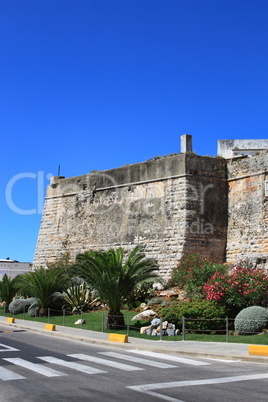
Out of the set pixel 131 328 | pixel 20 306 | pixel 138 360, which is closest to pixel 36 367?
pixel 138 360

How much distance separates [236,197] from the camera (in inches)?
1075

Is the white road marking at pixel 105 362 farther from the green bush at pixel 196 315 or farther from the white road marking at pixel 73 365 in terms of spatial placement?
the green bush at pixel 196 315

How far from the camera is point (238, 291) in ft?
64.7

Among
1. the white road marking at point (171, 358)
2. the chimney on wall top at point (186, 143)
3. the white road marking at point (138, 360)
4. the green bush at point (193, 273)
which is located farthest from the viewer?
the chimney on wall top at point (186, 143)

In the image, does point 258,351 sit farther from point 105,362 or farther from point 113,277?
point 113,277

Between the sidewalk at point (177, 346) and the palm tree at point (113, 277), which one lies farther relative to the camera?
the palm tree at point (113, 277)

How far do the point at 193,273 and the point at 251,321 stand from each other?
242 inches

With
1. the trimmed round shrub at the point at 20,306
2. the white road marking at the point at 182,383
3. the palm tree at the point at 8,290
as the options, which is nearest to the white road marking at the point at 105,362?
the white road marking at the point at 182,383

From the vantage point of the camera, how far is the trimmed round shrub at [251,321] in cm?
1739

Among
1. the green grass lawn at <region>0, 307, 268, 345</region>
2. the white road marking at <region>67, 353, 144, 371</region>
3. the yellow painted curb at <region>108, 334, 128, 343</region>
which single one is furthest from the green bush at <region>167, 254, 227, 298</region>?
the white road marking at <region>67, 353, 144, 371</region>

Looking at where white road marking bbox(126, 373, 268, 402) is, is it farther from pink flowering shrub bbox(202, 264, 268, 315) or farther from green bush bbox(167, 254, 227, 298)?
green bush bbox(167, 254, 227, 298)

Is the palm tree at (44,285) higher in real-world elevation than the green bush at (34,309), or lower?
higher

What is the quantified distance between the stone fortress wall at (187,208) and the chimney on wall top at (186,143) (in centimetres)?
6

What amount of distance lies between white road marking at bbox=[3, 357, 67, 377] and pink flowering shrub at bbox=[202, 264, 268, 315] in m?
9.65
